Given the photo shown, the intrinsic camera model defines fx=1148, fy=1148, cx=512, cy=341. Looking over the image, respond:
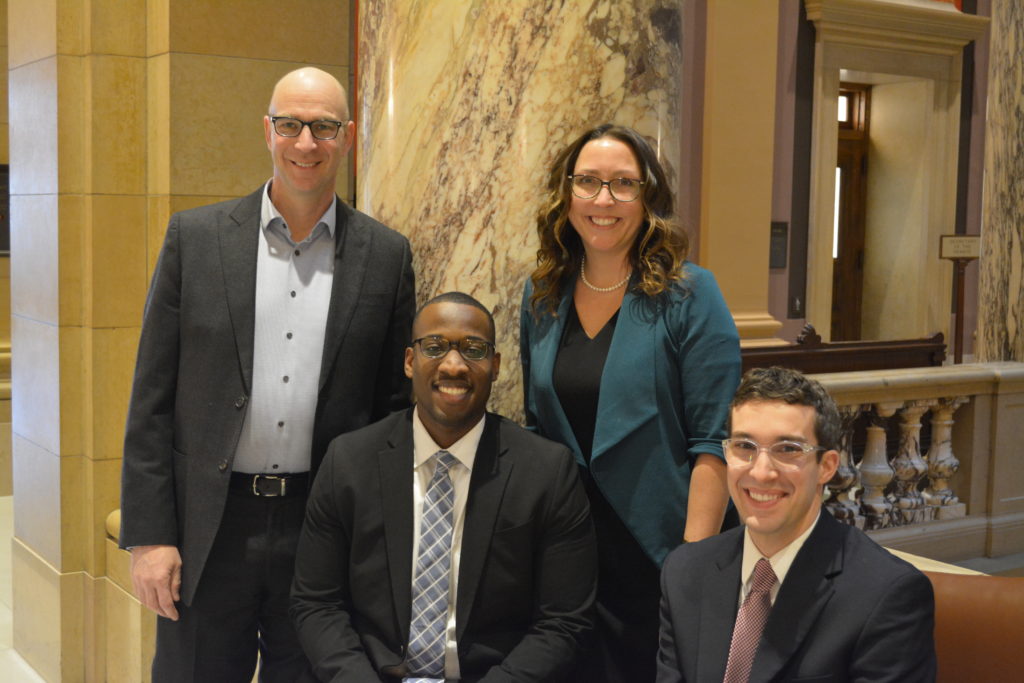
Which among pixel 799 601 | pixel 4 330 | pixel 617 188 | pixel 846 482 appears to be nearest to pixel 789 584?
pixel 799 601

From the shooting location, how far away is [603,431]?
236 cm

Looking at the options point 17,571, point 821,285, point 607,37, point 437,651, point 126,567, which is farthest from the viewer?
point 821,285

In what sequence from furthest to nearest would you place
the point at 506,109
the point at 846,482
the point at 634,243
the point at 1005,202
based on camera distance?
1. the point at 1005,202
2. the point at 846,482
3. the point at 506,109
4. the point at 634,243

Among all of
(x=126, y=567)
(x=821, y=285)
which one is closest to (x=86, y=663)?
(x=126, y=567)

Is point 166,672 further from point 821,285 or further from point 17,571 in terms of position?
point 821,285

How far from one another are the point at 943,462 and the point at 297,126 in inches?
191

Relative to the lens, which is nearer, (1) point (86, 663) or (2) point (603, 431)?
(2) point (603, 431)

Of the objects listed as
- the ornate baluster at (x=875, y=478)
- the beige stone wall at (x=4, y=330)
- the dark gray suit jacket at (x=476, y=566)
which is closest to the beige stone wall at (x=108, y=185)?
the dark gray suit jacket at (x=476, y=566)

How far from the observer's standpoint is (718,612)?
6.57 ft

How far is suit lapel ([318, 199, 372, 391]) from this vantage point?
2.61 meters

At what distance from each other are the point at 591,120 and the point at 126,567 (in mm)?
2645

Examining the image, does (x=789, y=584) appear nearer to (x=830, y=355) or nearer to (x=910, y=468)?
(x=910, y=468)

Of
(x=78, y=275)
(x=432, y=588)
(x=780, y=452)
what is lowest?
(x=432, y=588)

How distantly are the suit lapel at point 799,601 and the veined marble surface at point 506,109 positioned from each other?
981 mm
